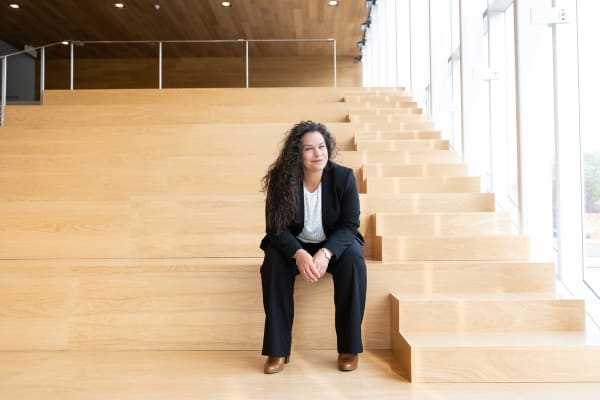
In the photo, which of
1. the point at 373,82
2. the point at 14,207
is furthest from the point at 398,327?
the point at 373,82

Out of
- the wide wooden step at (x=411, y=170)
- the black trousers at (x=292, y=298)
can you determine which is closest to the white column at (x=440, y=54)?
the wide wooden step at (x=411, y=170)

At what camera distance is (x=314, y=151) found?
161 cm

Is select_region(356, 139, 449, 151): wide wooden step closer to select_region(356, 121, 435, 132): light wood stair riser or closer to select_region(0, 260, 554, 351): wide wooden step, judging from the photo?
select_region(356, 121, 435, 132): light wood stair riser

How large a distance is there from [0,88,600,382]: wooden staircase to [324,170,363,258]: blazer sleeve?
177mm

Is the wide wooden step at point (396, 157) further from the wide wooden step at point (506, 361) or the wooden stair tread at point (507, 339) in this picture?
the wide wooden step at point (506, 361)

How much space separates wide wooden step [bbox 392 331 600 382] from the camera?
4.28 ft

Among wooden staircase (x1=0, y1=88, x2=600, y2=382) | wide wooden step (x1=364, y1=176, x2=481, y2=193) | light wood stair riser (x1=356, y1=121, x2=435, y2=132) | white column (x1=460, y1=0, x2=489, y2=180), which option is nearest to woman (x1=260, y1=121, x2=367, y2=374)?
Result: wooden staircase (x1=0, y1=88, x2=600, y2=382)

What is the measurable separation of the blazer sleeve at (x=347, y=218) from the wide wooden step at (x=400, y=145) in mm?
1304

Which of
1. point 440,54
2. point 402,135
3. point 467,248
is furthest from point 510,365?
point 440,54

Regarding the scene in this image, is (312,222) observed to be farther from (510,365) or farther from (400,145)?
(400,145)

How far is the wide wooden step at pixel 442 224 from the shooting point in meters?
1.99

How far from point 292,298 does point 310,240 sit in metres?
0.20

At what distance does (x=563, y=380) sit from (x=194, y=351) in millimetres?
1032

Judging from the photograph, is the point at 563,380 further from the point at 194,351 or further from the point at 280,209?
the point at 194,351
